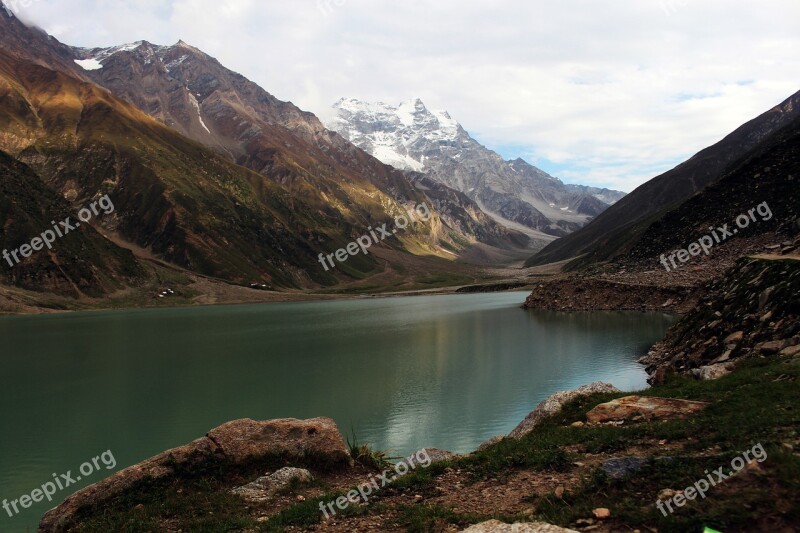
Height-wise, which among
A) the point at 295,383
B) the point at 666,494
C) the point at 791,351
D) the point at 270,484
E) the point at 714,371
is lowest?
the point at 295,383

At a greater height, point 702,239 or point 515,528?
point 515,528

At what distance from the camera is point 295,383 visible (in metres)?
42.4

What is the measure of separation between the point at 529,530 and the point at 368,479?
8356 millimetres

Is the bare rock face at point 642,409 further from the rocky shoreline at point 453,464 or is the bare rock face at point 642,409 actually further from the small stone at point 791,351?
the small stone at point 791,351

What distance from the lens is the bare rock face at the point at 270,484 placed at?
14492 mm

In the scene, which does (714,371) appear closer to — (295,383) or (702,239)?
(295,383)

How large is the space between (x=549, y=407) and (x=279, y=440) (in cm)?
1098

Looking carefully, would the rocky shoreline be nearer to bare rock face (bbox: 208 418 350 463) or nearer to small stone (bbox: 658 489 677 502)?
bare rock face (bbox: 208 418 350 463)

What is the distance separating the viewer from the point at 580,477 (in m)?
11.3

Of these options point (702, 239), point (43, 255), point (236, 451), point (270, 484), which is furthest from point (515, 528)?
point (43, 255)

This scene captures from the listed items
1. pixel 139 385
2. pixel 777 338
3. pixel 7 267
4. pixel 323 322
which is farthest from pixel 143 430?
pixel 7 267

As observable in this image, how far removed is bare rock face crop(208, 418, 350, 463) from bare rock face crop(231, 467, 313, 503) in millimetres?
1248

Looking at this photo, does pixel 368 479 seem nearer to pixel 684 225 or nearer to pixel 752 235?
pixel 752 235

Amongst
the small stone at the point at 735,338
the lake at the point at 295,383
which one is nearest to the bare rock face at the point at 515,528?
the lake at the point at 295,383
